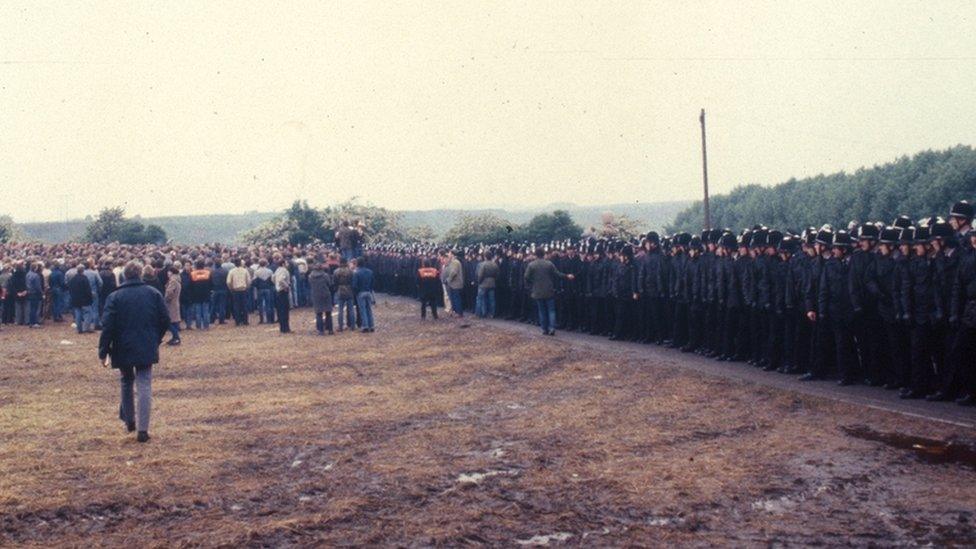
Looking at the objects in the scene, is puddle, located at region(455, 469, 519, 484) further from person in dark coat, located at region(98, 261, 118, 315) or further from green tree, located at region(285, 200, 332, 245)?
green tree, located at region(285, 200, 332, 245)

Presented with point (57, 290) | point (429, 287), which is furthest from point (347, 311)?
point (57, 290)

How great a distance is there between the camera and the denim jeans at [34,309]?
33031 mm

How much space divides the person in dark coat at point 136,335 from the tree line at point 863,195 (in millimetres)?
36299

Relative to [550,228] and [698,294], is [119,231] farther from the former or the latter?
[698,294]

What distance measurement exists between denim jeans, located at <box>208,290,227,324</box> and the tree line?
2799 cm

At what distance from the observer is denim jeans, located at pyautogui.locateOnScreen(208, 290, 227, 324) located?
1279 inches

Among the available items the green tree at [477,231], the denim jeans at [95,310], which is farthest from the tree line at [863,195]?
the denim jeans at [95,310]

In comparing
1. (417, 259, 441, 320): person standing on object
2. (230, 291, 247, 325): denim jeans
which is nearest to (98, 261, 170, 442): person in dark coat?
(417, 259, 441, 320): person standing on object

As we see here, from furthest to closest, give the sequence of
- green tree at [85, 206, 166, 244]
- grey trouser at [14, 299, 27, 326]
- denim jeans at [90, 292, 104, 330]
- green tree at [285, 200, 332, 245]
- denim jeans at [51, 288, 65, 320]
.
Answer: green tree at [85, 206, 166, 244], green tree at [285, 200, 332, 245], denim jeans at [51, 288, 65, 320], grey trouser at [14, 299, 27, 326], denim jeans at [90, 292, 104, 330]

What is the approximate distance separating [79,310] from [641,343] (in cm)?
1696

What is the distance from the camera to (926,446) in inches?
420

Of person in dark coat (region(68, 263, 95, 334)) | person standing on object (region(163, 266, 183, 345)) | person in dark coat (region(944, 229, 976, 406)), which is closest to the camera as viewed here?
person in dark coat (region(944, 229, 976, 406))

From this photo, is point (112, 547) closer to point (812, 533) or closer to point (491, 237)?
point (812, 533)

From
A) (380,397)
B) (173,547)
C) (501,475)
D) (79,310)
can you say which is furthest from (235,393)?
(79,310)
